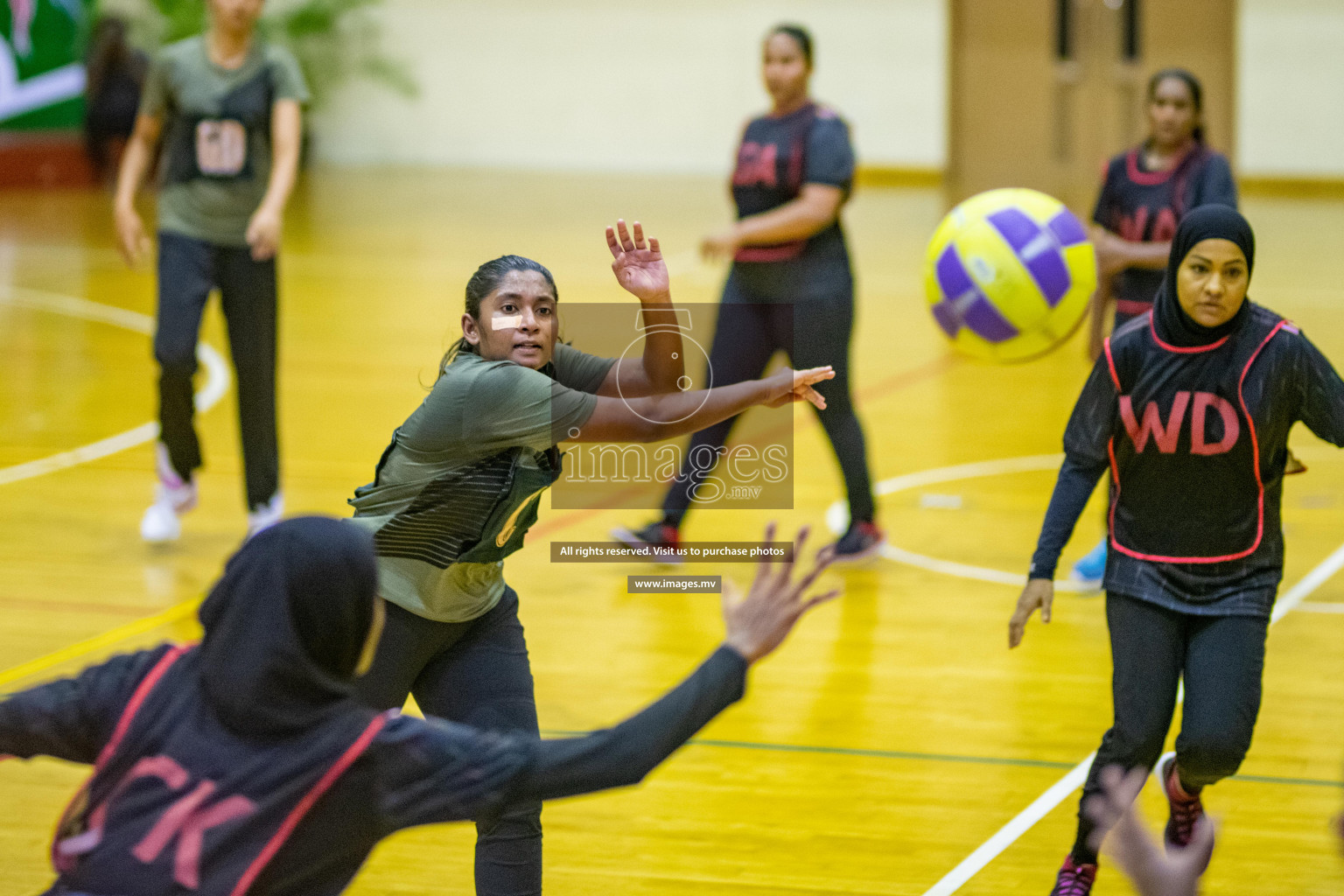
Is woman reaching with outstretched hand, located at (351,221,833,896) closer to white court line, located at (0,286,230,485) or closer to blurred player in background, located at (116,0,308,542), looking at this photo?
blurred player in background, located at (116,0,308,542)

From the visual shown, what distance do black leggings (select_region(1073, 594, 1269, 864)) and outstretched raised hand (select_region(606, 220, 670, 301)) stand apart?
1.31m

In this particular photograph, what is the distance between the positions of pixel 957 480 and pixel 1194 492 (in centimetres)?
415

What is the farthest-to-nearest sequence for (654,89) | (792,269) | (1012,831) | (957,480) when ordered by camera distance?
(654,89) < (957,480) < (792,269) < (1012,831)

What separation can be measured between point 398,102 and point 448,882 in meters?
18.6

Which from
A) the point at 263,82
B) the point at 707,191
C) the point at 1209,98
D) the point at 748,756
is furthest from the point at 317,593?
the point at 1209,98

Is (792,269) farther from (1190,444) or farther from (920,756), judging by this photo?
(1190,444)

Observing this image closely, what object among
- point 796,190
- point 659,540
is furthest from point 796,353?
point 659,540

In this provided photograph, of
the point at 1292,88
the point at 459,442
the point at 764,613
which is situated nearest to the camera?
the point at 764,613

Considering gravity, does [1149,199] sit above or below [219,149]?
below

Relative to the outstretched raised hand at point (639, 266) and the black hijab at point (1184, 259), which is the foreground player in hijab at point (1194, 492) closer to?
the black hijab at point (1184, 259)

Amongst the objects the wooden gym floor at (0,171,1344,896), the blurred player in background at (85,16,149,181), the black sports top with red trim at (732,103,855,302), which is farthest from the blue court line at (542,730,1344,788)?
the blurred player in background at (85,16,149,181)

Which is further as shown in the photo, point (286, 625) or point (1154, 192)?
point (1154, 192)

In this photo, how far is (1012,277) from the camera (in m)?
4.71

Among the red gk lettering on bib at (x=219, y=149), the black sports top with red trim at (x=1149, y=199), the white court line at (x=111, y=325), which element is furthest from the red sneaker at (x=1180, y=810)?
the red gk lettering on bib at (x=219, y=149)
